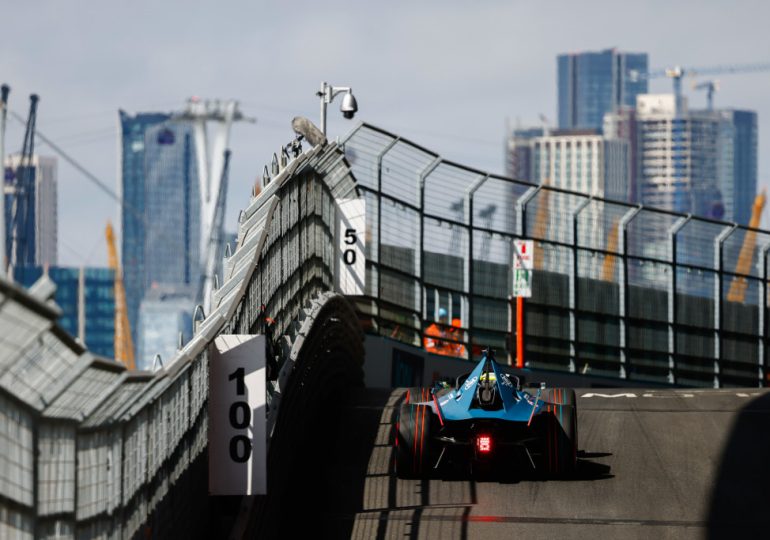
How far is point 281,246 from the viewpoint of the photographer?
14469 mm

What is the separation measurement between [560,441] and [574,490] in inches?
18.6

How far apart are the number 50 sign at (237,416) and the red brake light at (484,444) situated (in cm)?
385

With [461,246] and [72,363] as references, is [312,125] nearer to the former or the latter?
[461,246]

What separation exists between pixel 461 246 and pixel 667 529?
16301 mm

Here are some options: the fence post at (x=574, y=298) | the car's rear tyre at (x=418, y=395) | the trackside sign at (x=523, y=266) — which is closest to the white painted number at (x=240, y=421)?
the car's rear tyre at (x=418, y=395)

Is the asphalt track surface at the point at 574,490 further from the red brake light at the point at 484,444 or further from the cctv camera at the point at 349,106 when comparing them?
the cctv camera at the point at 349,106

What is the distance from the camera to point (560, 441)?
1370 centimetres

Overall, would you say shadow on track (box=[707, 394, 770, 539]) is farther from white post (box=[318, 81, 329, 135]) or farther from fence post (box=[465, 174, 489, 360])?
fence post (box=[465, 174, 489, 360])

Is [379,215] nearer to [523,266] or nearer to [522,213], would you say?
[522,213]

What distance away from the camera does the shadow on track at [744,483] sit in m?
12.4

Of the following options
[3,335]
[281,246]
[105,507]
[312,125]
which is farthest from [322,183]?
[3,335]

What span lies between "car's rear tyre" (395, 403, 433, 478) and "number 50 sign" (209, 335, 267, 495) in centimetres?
378

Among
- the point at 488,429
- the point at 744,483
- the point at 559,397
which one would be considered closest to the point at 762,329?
the point at 559,397

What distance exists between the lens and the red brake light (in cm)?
1355
